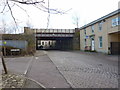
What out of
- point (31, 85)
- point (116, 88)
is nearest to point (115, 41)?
point (116, 88)

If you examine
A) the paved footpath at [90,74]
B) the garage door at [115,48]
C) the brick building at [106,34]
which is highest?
→ the brick building at [106,34]

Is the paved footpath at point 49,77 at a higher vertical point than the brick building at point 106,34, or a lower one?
lower

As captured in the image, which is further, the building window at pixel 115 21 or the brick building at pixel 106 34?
the brick building at pixel 106 34

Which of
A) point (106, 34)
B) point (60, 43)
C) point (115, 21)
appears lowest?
point (60, 43)

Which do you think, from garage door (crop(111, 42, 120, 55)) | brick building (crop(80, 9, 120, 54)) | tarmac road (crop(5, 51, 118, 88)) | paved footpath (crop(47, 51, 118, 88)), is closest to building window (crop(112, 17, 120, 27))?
brick building (crop(80, 9, 120, 54))

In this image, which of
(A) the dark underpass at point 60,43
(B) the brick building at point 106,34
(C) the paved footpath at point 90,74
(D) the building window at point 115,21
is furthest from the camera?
(A) the dark underpass at point 60,43

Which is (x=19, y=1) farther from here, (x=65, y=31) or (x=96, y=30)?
(x=65, y=31)

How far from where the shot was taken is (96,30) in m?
22.9

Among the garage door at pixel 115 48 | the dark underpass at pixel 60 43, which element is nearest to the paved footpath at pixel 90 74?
the garage door at pixel 115 48

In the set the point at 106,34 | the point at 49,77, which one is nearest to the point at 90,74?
the point at 49,77

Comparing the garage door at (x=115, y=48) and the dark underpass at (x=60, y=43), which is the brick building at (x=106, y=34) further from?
the dark underpass at (x=60, y=43)

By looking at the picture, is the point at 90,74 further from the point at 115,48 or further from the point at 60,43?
the point at 60,43

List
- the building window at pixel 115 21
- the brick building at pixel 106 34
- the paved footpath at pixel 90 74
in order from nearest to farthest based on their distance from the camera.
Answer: the paved footpath at pixel 90 74, the building window at pixel 115 21, the brick building at pixel 106 34

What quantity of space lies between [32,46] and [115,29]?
42.5 ft
